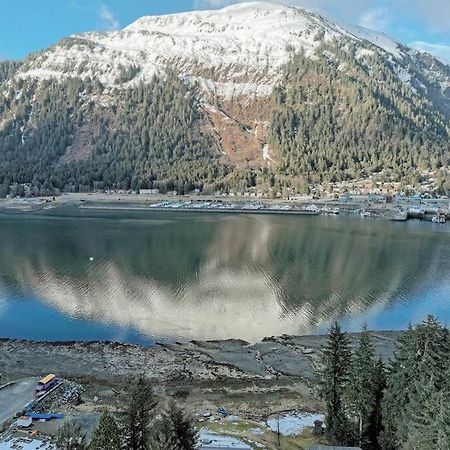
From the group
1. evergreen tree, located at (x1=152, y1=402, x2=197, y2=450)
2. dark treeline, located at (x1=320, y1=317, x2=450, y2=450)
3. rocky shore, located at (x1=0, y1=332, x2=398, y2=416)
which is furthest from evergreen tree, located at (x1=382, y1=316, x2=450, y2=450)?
evergreen tree, located at (x1=152, y1=402, x2=197, y2=450)

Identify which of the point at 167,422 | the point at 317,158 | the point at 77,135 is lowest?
the point at 167,422

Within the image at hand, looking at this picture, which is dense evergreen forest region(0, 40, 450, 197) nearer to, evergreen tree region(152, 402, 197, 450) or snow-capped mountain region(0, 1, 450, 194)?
snow-capped mountain region(0, 1, 450, 194)

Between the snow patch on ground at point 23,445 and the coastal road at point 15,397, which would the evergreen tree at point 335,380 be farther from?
the coastal road at point 15,397

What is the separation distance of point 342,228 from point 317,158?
74.8m

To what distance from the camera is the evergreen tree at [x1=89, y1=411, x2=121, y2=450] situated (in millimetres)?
15875

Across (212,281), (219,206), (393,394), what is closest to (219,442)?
(393,394)

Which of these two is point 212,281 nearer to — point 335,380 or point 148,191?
point 335,380

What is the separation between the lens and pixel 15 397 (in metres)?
26.2

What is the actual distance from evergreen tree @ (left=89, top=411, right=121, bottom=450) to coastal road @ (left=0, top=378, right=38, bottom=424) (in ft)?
32.4

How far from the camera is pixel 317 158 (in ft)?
538

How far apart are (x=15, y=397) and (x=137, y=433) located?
38.3ft

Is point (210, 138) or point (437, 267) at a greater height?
point (210, 138)

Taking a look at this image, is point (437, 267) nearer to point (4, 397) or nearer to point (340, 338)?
point (340, 338)

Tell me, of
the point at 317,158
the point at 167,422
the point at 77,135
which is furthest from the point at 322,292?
the point at 77,135
